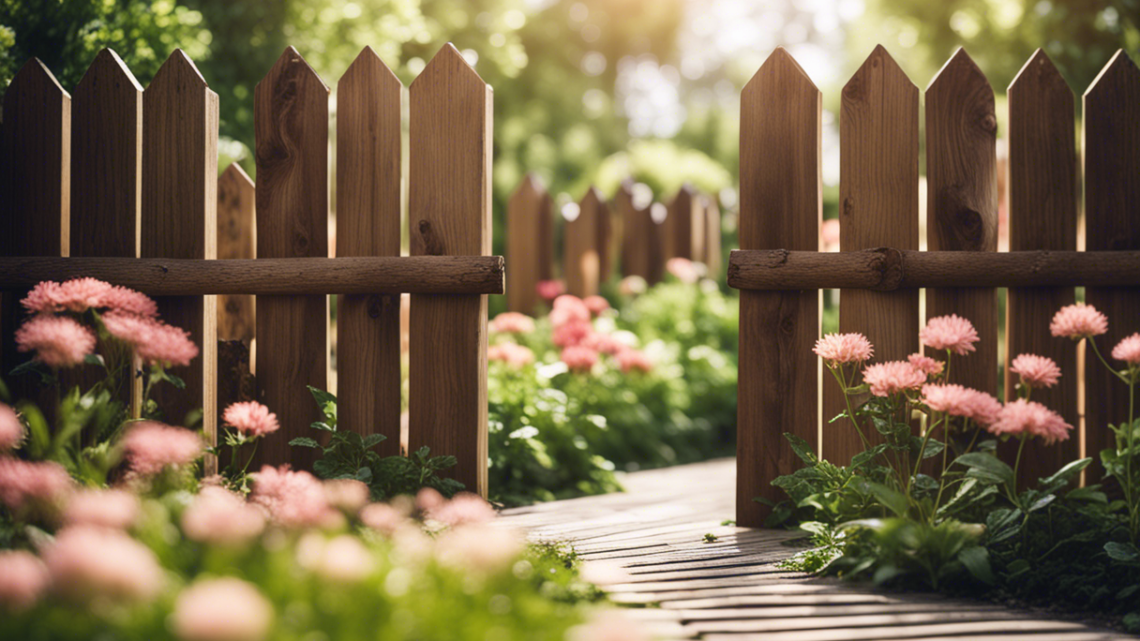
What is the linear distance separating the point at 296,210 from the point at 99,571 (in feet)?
6.25

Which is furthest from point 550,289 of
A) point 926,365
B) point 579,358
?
point 926,365

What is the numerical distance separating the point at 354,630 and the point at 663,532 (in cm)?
172

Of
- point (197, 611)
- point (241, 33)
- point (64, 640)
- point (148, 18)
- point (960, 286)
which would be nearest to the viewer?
point (197, 611)

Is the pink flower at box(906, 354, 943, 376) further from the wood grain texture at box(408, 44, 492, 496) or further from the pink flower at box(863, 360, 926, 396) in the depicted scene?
the wood grain texture at box(408, 44, 492, 496)

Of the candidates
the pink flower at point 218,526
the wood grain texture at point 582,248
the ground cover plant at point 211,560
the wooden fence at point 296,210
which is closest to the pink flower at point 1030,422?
the ground cover plant at point 211,560

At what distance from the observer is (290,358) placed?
2.77 metres

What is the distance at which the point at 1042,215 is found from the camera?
2.76m

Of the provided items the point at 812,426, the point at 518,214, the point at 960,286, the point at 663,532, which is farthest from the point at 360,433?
the point at 518,214

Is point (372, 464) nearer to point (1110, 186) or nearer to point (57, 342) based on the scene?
point (57, 342)

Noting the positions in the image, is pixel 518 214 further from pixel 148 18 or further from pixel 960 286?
pixel 960 286

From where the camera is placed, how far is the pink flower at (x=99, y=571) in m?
1.04

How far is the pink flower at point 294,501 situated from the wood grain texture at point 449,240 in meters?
0.94

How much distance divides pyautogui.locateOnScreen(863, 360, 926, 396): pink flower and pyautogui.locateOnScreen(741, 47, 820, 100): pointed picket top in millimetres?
1142

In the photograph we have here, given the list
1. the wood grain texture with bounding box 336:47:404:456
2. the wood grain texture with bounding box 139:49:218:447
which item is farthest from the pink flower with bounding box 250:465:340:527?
the wood grain texture with bounding box 139:49:218:447
